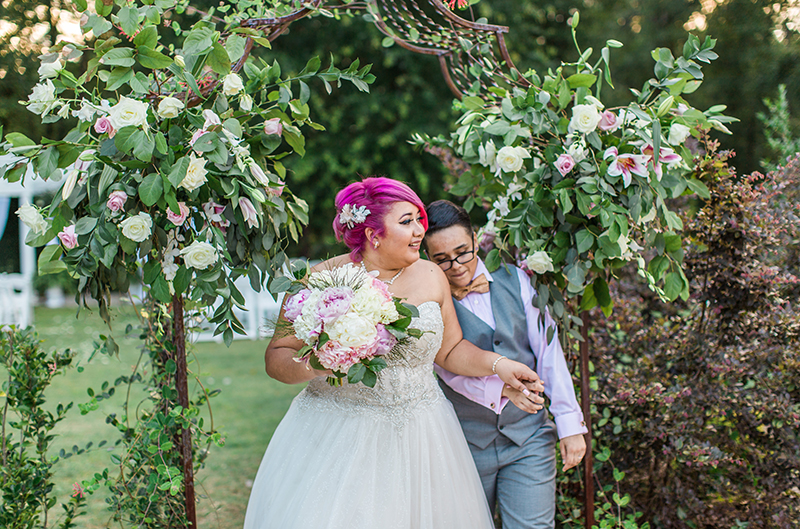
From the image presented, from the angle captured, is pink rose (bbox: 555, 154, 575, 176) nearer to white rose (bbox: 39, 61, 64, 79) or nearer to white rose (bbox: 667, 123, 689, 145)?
white rose (bbox: 667, 123, 689, 145)

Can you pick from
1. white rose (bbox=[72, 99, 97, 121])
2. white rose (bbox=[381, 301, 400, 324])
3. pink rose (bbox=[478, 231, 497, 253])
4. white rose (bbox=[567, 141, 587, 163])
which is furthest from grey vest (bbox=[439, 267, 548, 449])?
white rose (bbox=[72, 99, 97, 121])

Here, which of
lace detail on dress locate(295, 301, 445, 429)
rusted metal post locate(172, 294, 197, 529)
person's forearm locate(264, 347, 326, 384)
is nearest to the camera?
person's forearm locate(264, 347, 326, 384)

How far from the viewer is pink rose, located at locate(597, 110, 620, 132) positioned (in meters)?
2.37

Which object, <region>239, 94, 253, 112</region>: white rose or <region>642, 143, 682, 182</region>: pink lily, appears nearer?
<region>239, 94, 253, 112</region>: white rose

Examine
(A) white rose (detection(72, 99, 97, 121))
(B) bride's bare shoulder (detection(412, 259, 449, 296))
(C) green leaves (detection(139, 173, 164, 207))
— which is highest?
(A) white rose (detection(72, 99, 97, 121))

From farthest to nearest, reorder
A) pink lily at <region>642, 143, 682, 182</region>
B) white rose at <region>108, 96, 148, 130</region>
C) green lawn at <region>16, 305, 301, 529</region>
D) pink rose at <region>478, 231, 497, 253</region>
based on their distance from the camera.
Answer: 1. green lawn at <region>16, 305, 301, 529</region>
2. pink rose at <region>478, 231, 497, 253</region>
3. pink lily at <region>642, 143, 682, 182</region>
4. white rose at <region>108, 96, 148, 130</region>

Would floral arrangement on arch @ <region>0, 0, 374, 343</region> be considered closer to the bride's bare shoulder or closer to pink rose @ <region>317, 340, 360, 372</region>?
pink rose @ <region>317, 340, 360, 372</region>

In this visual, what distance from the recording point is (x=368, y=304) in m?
1.91

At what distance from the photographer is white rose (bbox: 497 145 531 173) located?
2455mm

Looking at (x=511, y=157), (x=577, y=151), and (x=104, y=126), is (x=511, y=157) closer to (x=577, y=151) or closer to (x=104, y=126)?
(x=577, y=151)

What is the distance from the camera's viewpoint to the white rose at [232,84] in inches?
78.2

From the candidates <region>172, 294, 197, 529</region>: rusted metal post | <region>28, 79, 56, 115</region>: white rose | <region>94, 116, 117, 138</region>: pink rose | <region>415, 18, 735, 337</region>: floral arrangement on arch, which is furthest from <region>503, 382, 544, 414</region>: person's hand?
<region>28, 79, 56, 115</region>: white rose

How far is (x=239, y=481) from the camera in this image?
457 centimetres

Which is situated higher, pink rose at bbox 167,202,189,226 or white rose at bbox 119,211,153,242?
pink rose at bbox 167,202,189,226
